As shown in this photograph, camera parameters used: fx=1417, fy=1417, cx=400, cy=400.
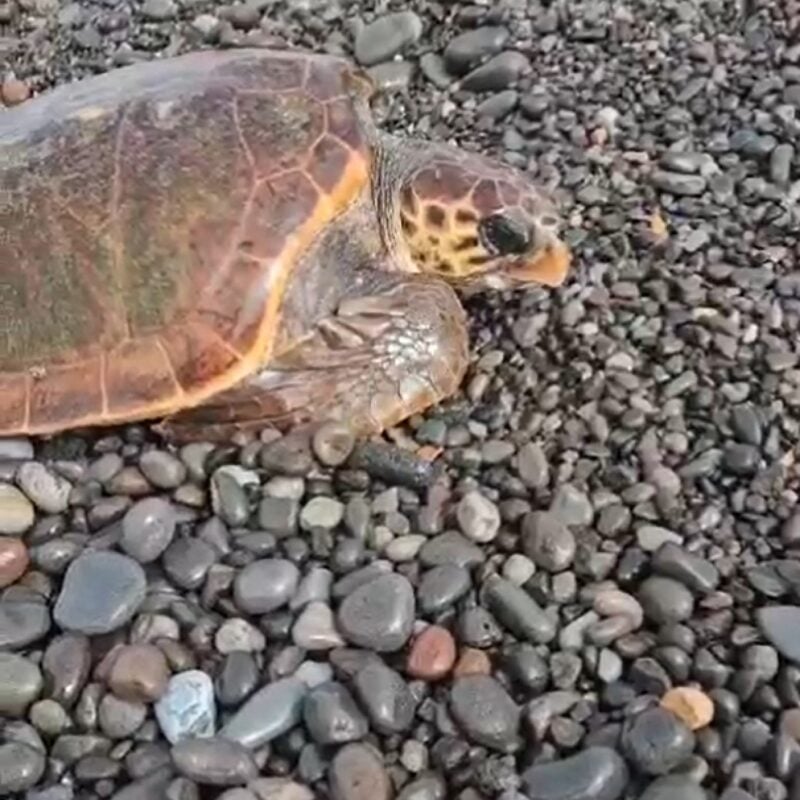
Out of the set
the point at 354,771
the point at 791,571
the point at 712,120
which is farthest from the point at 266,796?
the point at 712,120

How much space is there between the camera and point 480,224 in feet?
9.05

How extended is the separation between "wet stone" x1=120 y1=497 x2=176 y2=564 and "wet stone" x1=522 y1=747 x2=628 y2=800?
2.42 ft

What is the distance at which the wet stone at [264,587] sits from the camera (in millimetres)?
2275

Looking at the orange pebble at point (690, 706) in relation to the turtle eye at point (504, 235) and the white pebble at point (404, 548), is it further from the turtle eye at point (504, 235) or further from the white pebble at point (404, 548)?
the turtle eye at point (504, 235)

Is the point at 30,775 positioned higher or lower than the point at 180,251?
lower

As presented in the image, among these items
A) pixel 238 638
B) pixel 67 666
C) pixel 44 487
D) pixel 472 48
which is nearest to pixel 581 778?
pixel 238 638

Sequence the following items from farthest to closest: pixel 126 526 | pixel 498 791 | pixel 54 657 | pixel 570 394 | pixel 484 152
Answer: pixel 484 152 < pixel 570 394 < pixel 126 526 < pixel 54 657 < pixel 498 791

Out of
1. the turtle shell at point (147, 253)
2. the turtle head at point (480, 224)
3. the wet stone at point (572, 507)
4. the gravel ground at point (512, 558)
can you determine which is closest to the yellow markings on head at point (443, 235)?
the turtle head at point (480, 224)

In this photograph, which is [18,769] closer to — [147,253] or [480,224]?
[147,253]

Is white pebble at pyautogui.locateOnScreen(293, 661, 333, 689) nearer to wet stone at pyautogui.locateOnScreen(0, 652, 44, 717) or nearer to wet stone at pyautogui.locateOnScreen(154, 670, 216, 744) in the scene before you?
wet stone at pyautogui.locateOnScreen(154, 670, 216, 744)

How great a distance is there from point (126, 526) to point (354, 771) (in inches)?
24.9

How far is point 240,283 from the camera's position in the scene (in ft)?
8.21

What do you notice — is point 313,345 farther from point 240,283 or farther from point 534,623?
point 534,623

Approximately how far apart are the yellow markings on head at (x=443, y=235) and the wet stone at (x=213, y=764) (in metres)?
1.16
